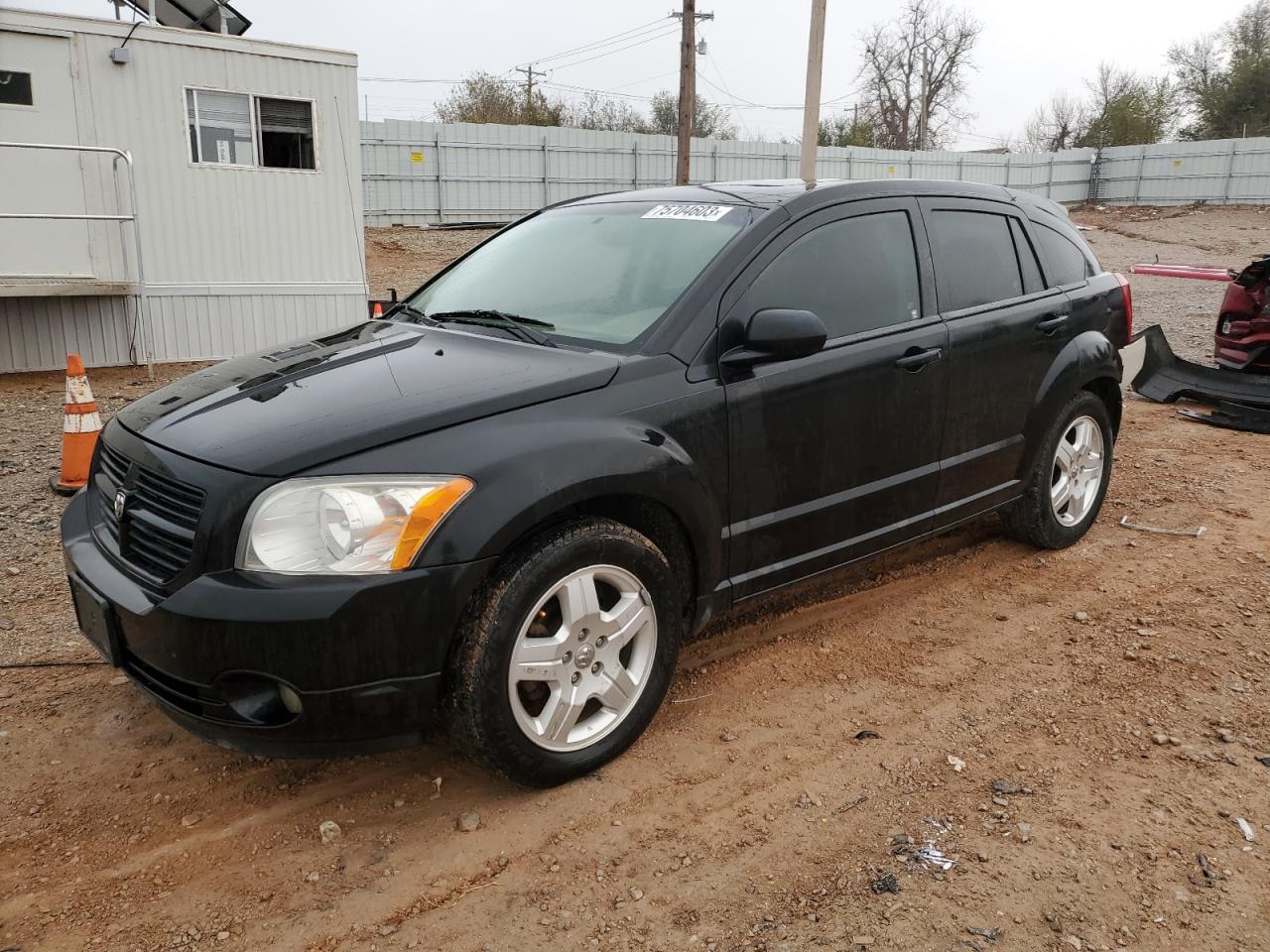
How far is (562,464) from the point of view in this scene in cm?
278

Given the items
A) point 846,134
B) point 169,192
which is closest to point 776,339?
point 169,192

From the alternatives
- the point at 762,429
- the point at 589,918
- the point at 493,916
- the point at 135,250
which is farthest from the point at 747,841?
the point at 135,250

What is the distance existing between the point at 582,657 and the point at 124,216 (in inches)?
365

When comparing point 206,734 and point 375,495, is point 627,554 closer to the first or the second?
point 375,495

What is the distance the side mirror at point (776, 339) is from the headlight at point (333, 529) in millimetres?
1194

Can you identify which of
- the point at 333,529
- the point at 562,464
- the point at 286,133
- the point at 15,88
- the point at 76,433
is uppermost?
the point at 15,88

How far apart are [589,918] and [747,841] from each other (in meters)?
0.52

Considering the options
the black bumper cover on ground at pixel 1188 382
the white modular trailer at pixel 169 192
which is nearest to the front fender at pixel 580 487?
the black bumper cover on ground at pixel 1188 382

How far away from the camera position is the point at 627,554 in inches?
115

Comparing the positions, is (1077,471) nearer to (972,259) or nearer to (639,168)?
(972,259)

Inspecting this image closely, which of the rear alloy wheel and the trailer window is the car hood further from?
the trailer window

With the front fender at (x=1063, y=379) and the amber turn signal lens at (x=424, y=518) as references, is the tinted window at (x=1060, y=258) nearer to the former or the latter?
the front fender at (x=1063, y=379)

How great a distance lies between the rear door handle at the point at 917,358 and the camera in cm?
378

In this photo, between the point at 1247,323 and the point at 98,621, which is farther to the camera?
the point at 1247,323
